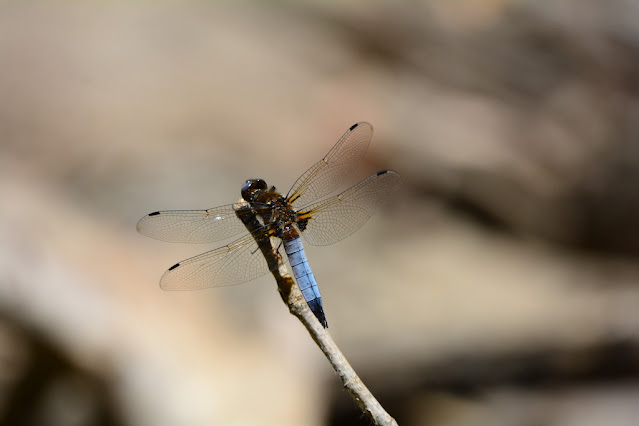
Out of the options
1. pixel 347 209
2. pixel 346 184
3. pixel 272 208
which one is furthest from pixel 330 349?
pixel 346 184

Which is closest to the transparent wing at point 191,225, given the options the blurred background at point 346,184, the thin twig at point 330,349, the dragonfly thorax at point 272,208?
the dragonfly thorax at point 272,208

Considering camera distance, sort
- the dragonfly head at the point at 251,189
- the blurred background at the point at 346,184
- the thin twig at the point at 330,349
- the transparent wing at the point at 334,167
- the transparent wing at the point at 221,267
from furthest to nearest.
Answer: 1. the blurred background at the point at 346,184
2. the transparent wing at the point at 334,167
3. the transparent wing at the point at 221,267
4. the dragonfly head at the point at 251,189
5. the thin twig at the point at 330,349

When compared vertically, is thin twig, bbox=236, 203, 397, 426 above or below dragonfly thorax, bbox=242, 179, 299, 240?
below

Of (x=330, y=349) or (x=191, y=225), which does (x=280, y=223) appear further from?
(x=330, y=349)

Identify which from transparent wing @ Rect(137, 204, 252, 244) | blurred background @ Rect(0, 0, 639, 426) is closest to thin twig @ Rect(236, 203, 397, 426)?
transparent wing @ Rect(137, 204, 252, 244)

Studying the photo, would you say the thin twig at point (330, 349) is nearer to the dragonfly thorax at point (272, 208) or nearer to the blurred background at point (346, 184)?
the dragonfly thorax at point (272, 208)

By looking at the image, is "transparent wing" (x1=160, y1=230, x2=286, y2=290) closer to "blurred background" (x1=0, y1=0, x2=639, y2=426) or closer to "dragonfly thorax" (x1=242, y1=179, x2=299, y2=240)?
"dragonfly thorax" (x1=242, y1=179, x2=299, y2=240)
